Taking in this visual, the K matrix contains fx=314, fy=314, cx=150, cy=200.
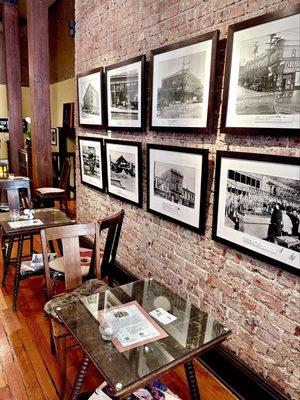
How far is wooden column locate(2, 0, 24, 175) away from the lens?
6.83 m

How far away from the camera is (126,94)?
2.76m

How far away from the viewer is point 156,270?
2688 mm

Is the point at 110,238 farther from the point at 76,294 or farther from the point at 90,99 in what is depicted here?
→ the point at 90,99

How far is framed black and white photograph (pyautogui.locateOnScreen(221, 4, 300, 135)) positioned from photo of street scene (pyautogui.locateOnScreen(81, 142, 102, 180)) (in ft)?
6.10

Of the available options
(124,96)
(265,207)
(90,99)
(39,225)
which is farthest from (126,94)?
(265,207)

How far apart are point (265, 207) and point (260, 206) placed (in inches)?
1.2

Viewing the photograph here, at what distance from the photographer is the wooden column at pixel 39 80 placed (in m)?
4.50

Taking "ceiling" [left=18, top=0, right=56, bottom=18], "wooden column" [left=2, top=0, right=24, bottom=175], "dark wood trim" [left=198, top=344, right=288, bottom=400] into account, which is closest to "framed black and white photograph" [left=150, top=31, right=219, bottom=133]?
"dark wood trim" [left=198, top=344, right=288, bottom=400]

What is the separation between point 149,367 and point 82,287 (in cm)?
106

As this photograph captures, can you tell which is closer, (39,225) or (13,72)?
(39,225)

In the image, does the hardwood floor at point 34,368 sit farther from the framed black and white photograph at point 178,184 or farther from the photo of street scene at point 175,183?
the photo of street scene at point 175,183

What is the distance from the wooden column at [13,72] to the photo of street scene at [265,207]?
21.9 ft

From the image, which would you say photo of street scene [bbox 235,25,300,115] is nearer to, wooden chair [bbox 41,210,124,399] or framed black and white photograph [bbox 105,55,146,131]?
framed black and white photograph [bbox 105,55,146,131]

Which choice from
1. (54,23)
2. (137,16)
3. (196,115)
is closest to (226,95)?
(196,115)
